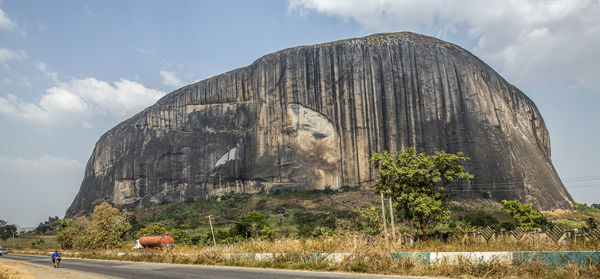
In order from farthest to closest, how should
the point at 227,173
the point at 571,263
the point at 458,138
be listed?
the point at 227,173
the point at 458,138
the point at 571,263

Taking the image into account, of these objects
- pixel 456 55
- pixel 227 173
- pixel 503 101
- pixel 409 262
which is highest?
pixel 456 55

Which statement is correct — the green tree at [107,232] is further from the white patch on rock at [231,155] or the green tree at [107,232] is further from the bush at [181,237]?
the white patch on rock at [231,155]

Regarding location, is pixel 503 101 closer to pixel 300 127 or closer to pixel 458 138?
pixel 458 138

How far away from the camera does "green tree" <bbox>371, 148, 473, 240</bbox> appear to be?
2439 cm

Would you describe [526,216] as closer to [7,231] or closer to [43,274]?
[43,274]

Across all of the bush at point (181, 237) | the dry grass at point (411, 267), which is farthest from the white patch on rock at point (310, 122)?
the dry grass at point (411, 267)

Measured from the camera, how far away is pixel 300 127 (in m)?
94.8

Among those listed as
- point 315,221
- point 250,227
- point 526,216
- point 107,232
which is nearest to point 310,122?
point 315,221

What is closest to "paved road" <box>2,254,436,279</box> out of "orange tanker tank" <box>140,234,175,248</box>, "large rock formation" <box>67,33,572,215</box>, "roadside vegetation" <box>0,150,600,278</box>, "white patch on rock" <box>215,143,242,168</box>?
"roadside vegetation" <box>0,150,600,278</box>

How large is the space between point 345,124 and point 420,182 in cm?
6872

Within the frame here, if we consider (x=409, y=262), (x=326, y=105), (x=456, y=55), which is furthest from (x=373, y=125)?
(x=409, y=262)

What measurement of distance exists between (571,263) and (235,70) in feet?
340

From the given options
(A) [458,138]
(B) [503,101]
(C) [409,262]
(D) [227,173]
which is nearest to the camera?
(C) [409,262]

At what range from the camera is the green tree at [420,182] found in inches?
960
